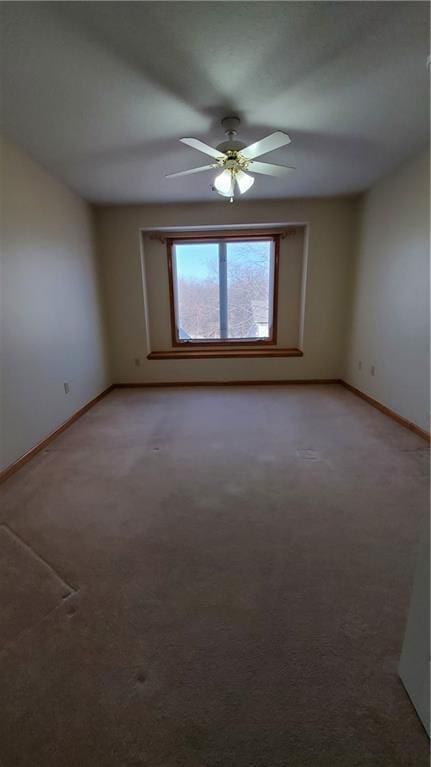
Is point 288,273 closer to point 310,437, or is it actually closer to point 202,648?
point 310,437

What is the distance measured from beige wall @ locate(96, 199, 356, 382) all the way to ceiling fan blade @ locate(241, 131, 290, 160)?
190cm

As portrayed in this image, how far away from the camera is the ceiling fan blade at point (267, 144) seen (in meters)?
1.82

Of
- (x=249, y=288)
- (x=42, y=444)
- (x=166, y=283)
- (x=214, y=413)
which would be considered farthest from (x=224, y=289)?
(x=42, y=444)

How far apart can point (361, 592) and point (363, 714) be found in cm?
44

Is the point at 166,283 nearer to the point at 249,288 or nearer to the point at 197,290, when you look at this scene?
the point at 197,290

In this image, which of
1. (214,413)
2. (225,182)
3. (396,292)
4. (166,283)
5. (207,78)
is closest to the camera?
(207,78)

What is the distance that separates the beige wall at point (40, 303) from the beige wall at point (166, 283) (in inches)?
19.3

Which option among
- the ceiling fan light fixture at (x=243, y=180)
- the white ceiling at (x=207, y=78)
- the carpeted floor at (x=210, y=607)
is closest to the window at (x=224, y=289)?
the white ceiling at (x=207, y=78)

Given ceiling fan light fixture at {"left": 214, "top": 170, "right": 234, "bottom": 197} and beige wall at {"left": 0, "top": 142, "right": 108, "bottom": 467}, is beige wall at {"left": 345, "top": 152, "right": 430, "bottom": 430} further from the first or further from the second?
beige wall at {"left": 0, "top": 142, "right": 108, "bottom": 467}

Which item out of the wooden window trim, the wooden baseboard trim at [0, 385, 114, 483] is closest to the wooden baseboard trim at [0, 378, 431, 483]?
the wooden baseboard trim at [0, 385, 114, 483]

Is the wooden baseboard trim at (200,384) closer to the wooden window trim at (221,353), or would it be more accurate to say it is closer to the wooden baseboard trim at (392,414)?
the wooden baseboard trim at (392,414)

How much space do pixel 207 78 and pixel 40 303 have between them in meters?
2.02

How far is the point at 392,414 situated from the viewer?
3127 mm

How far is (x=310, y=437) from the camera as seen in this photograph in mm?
2730
